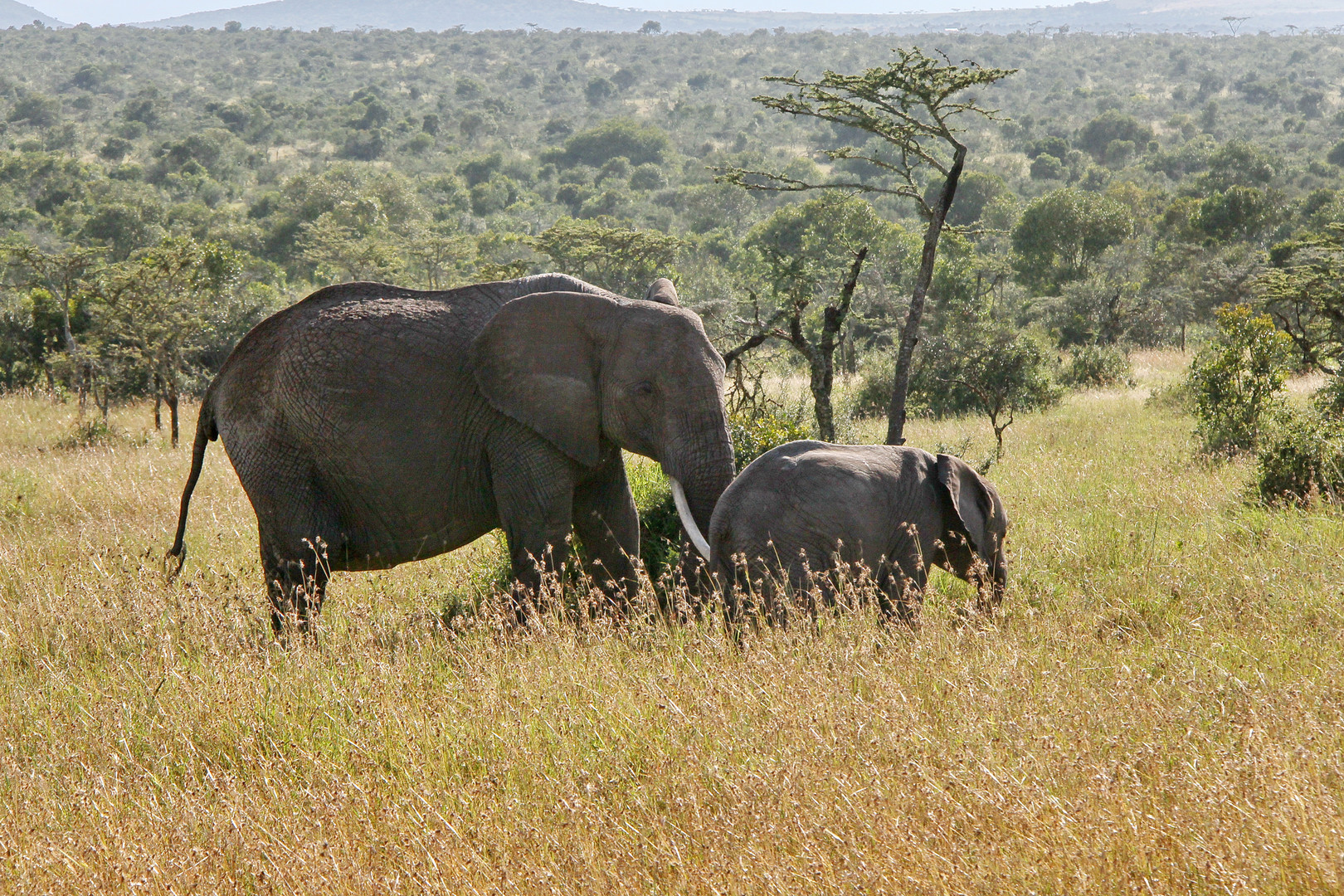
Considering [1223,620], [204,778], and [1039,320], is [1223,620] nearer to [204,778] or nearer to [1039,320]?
[204,778]

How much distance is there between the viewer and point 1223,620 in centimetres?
519

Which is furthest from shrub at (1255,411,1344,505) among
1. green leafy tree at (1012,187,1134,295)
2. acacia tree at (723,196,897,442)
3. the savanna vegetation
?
green leafy tree at (1012,187,1134,295)

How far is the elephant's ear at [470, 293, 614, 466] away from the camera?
5.43 metres

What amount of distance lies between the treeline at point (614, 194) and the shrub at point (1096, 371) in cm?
89

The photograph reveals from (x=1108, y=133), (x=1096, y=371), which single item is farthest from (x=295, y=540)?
(x=1108, y=133)

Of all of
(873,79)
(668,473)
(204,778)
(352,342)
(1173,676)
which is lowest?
(204,778)

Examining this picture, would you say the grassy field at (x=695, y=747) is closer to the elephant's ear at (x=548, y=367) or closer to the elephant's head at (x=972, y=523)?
the elephant's head at (x=972, y=523)

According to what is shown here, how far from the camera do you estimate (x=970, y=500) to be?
5480mm

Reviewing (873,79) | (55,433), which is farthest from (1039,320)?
(55,433)

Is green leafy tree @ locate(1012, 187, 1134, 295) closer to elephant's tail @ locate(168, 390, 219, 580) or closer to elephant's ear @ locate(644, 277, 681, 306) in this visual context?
elephant's ear @ locate(644, 277, 681, 306)

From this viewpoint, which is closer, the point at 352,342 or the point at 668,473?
the point at 668,473

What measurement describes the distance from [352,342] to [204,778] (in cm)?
236

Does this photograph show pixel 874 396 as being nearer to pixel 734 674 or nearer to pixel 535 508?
pixel 535 508

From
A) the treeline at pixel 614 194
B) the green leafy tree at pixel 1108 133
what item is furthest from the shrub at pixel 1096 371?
the green leafy tree at pixel 1108 133
